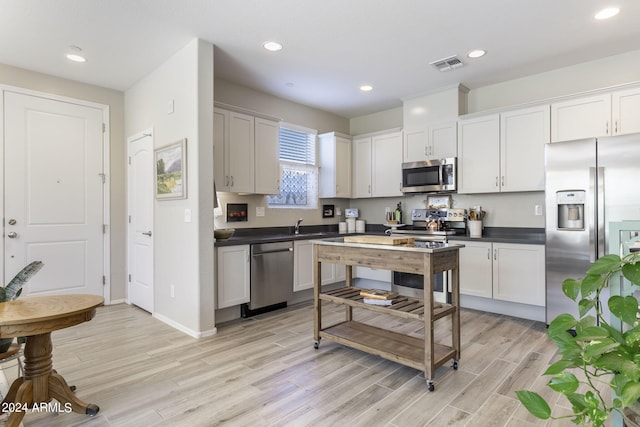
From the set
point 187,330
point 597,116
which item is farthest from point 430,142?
point 187,330

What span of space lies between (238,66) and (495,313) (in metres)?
4.10

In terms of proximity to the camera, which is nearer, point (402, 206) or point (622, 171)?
point (622, 171)

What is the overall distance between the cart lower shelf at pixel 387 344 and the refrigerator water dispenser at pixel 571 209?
5.90 feet

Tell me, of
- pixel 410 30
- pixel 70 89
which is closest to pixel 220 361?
pixel 410 30

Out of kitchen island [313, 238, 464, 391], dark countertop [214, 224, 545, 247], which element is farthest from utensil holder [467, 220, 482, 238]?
A: kitchen island [313, 238, 464, 391]

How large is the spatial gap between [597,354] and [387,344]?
2214 millimetres

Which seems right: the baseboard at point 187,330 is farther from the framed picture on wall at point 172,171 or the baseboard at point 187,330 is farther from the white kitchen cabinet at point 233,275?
the framed picture on wall at point 172,171

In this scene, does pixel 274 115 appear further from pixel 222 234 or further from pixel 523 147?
pixel 523 147

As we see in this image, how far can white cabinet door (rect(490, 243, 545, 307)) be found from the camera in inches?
143

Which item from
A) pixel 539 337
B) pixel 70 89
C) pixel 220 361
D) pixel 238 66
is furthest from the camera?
pixel 70 89

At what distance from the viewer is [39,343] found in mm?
1907

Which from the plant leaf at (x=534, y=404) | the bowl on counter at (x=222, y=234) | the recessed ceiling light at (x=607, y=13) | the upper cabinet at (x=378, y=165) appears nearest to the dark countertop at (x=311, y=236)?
the bowl on counter at (x=222, y=234)

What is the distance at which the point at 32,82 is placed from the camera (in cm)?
393

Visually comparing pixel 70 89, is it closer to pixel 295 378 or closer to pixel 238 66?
pixel 238 66
